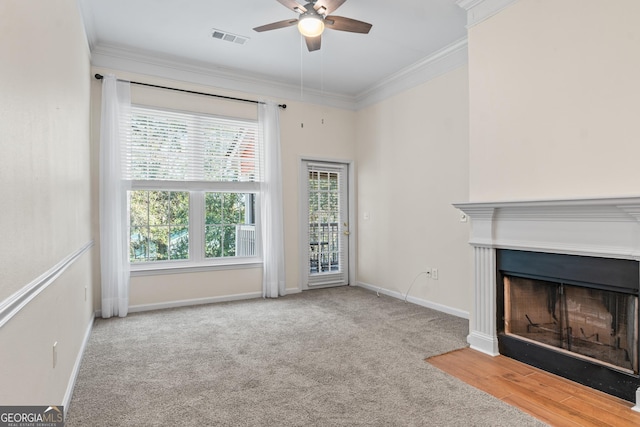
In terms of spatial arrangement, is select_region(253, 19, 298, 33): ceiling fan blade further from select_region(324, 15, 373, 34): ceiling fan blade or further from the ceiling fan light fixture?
select_region(324, 15, 373, 34): ceiling fan blade

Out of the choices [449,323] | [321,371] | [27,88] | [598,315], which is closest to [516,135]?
[598,315]

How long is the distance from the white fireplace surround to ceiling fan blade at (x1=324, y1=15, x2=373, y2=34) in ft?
5.74

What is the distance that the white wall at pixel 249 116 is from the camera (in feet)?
14.0

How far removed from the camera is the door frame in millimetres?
5305

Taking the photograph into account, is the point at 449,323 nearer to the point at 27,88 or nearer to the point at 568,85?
the point at 568,85

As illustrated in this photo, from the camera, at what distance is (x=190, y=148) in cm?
452

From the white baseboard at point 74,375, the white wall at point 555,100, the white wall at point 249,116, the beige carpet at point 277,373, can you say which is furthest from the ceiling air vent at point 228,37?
the white baseboard at point 74,375

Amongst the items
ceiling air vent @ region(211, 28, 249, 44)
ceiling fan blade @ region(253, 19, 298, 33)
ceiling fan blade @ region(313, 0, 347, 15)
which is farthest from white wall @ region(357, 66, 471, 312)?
ceiling air vent @ region(211, 28, 249, 44)

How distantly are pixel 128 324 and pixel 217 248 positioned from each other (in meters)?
1.42

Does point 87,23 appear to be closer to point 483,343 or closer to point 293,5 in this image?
point 293,5

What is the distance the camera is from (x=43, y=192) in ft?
5.58

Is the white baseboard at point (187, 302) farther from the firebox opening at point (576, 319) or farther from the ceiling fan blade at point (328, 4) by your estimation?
the ceiling fan blade at point (328, 4)

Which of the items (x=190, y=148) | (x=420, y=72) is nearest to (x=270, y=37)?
(x=190, y=148)

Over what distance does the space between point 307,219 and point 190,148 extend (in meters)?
1.94
